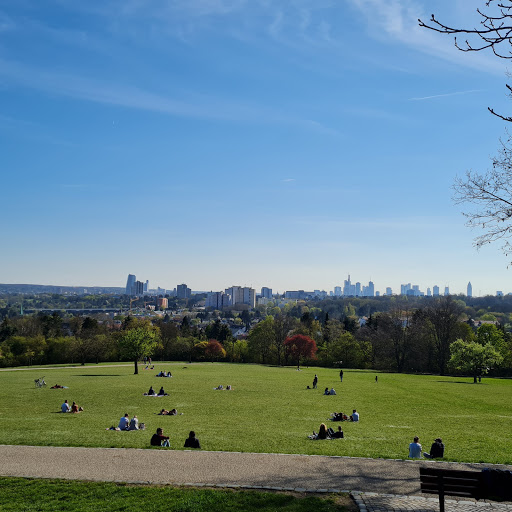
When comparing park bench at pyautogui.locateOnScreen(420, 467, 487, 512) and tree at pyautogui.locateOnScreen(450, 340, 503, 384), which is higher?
park bench at pyautogui.locateOnScreen(420, 467, 487, 512)

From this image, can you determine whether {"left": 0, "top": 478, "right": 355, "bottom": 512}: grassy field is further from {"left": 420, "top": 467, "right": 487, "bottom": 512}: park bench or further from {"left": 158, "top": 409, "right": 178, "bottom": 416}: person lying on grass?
{"left": 158, "top": 409, "right": 178, "bottom": 416}: person lying on grass

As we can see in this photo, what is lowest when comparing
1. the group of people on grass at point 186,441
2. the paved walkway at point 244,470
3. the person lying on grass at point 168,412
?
the person lying on grass at point 168,412

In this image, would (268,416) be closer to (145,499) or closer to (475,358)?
(145,499)

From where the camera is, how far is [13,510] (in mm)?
10125

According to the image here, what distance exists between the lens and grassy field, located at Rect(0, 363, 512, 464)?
17.7m

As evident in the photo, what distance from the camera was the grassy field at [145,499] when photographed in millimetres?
10172

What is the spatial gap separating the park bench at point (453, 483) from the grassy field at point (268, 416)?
618 centimetres

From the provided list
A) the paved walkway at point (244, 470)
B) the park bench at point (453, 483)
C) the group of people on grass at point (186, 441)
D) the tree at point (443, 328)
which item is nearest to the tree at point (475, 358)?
the tree at point (443, 328)

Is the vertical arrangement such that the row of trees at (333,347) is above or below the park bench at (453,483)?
below

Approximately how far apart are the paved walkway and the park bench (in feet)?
2.98

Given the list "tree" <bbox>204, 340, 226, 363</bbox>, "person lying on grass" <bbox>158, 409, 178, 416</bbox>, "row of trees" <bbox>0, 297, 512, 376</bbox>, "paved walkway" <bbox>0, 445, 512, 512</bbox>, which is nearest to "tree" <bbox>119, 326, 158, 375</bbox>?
"row of trees" <bbox>0, 297, 512, 376</bbox>

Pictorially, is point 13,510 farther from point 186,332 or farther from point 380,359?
point 186,332

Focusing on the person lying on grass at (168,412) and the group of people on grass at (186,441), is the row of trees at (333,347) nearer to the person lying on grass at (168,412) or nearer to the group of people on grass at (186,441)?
the person lying on grass at (168,412)

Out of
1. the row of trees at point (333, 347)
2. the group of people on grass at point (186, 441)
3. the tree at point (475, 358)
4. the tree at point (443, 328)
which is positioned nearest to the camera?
the group of people on grass at point (186, 441)
